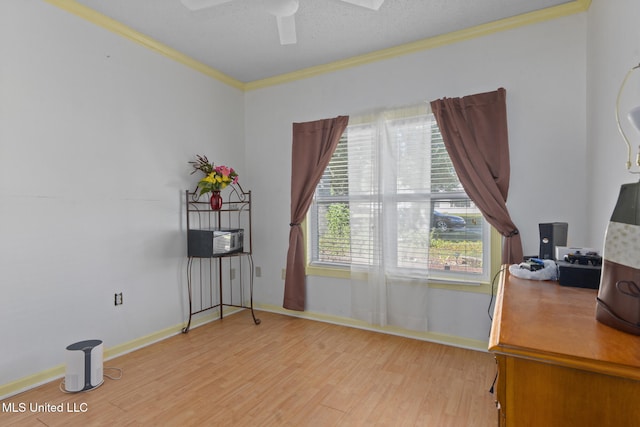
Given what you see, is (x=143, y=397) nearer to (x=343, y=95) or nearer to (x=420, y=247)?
(x=420, y=247)

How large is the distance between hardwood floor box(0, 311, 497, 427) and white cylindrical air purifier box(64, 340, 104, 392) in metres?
0.05

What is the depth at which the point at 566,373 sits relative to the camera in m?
0.78

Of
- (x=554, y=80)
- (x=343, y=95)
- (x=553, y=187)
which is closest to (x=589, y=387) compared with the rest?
(x=553, y=187)

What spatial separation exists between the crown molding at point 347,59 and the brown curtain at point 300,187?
1.96ft

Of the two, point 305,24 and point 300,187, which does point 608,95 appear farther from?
point 300,187

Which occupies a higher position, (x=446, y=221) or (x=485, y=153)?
(x=485, y=153)

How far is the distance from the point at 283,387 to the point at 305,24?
281 centimetres

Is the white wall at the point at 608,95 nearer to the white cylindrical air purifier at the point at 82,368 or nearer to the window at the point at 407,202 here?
the window at the point at 407,202

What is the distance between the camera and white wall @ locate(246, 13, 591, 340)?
244 centimetres

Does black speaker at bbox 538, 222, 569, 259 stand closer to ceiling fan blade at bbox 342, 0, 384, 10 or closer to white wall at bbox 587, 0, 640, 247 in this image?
white wall at bbox 587, 0, 640, 247

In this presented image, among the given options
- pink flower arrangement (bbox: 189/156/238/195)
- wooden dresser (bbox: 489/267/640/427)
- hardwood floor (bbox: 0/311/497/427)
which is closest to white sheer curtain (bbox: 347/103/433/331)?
hardwood floor (bbox: 0/311/497/427)

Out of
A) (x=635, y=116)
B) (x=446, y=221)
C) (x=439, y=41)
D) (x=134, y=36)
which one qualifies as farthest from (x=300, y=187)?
(x=635, y=116)

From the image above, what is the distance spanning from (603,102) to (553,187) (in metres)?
0.72

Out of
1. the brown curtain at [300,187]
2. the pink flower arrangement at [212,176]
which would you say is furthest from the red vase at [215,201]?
the brown curtain at [300,187]
